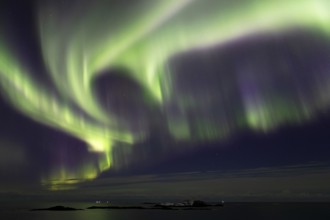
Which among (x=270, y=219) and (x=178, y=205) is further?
(x=178, y=205)

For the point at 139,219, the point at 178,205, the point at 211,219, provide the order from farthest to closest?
the point at 178,205
the point at 139,219
the point at 211,219

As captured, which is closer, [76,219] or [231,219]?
[231,219]

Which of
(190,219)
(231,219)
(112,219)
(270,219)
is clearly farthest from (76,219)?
(270,219)

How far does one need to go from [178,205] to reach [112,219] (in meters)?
79.7

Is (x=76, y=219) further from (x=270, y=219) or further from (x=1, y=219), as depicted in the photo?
(x=270, y=219)

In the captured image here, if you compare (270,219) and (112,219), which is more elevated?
(112,219)

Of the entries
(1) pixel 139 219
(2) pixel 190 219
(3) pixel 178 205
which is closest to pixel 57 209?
(3) pixel 178 205

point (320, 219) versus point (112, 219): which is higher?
point (112, 219)

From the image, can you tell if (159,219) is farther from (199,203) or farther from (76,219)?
(199,203)

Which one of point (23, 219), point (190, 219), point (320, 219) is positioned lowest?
point (320, 219)

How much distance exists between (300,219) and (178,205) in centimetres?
9215

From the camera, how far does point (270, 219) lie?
10681cm

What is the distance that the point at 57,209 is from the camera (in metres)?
192

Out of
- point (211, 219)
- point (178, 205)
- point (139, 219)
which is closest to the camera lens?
point (211, 219)
